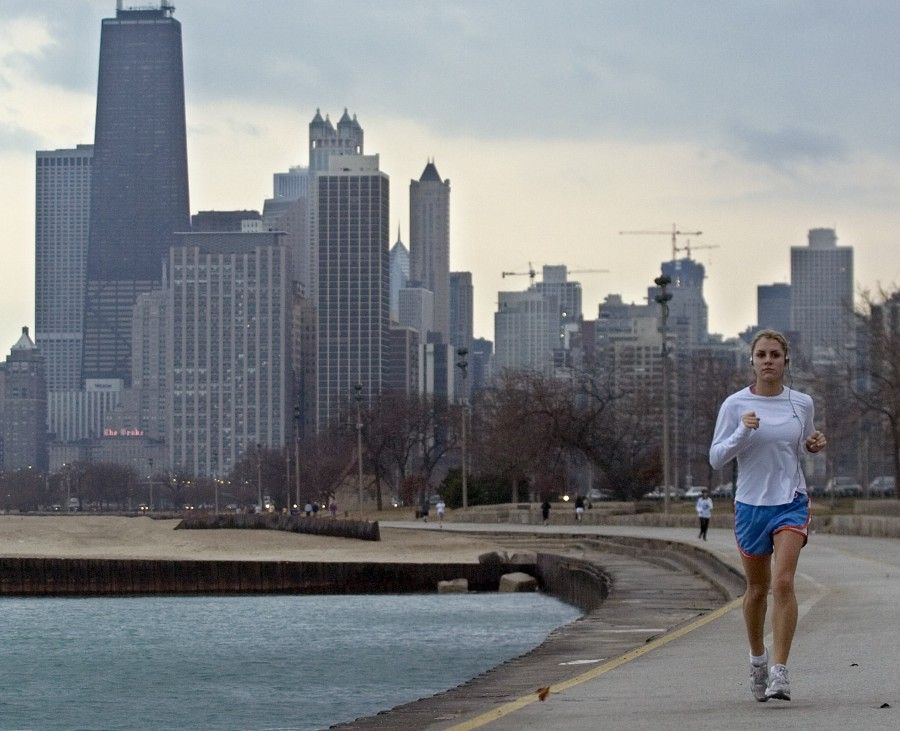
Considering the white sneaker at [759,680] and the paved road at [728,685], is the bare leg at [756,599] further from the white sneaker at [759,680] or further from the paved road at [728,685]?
the paved road at [728,685]

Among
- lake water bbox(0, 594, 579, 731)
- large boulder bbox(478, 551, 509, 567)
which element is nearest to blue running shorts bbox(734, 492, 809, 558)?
lake water bbox(0, 594, 579, 731)

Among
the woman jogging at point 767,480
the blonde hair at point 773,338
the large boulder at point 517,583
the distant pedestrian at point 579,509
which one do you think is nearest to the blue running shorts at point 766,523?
the woman jogging at point 767,480

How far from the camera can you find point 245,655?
28641 millimetres

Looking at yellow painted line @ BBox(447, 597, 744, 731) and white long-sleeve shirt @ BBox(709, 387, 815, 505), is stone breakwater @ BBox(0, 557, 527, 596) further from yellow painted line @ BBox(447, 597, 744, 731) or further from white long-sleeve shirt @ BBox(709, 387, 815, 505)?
white long-sleeve shirt @ BBox(709, 387, 815, 505)

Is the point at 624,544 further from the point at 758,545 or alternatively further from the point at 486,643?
the point at 758,545

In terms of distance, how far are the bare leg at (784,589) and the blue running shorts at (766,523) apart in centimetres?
6

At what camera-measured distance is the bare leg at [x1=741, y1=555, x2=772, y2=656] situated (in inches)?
420

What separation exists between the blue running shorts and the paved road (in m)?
0.89

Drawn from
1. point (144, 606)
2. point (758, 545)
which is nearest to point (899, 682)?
point (758, 545)

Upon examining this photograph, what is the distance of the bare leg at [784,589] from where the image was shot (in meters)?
10.4

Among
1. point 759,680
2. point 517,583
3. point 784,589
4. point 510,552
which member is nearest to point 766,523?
point 784,589

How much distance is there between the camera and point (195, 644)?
30891 mm

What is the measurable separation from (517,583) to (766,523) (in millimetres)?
36695

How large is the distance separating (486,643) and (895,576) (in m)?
7.46
